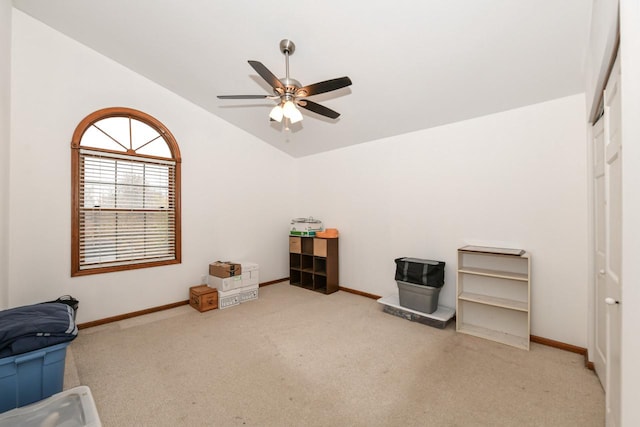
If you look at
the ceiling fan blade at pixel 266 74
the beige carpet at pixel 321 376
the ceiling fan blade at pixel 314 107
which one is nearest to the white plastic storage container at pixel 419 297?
the beige carpet at pixel 321 376

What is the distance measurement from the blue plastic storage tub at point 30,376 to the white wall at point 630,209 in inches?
110

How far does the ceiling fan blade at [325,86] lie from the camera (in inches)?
76.3

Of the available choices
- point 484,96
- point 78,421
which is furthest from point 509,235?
point 78,421

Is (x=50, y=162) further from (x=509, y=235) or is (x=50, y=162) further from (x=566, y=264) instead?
(x=566, y=264)

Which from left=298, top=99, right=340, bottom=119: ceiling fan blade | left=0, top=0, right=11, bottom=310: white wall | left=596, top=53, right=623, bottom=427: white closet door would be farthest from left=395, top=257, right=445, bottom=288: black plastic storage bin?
left=0, top=0, right=11, bottom=310: white wall

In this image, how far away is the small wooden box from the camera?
3547 mm

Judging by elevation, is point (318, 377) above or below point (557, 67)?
below

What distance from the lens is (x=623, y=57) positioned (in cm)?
98

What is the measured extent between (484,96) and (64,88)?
178 inches

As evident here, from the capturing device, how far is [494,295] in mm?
2947

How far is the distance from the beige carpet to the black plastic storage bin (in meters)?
0.51

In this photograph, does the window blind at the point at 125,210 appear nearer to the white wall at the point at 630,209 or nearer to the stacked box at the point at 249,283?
the stacked box at the point at 249,283

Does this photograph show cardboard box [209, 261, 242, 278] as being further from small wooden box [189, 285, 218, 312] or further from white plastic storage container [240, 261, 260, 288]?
small wooden box [189, 285, 218, 312]

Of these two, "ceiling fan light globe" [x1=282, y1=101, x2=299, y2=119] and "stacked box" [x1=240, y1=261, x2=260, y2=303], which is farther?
"stacked box" [x1=240, y1=261, x2=260, y2=303]
